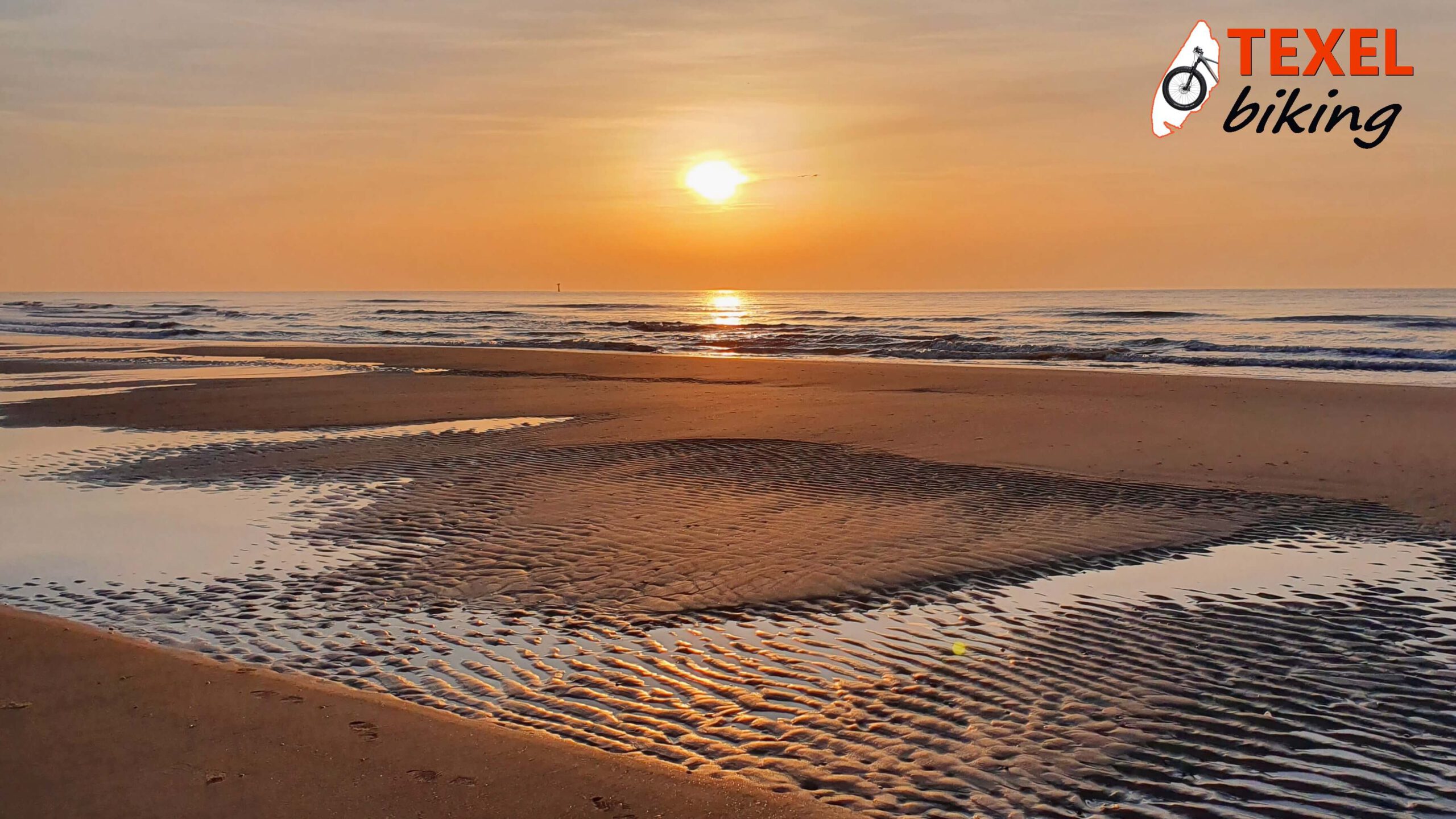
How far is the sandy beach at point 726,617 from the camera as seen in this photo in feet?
16.2

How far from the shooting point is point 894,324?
66.2 m

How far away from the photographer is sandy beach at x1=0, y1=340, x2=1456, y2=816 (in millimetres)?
4930

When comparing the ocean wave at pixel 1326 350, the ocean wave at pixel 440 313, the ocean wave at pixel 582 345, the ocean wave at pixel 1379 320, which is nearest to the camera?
the ocean wave at pixel 1326 350

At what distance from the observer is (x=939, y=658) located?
21.5ft

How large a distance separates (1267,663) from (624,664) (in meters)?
3.83

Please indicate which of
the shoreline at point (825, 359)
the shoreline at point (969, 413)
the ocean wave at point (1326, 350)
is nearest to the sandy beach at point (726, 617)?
the shoreline at point (969, 413)

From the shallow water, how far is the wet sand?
270 mm

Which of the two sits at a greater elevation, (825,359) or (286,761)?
(825,359)

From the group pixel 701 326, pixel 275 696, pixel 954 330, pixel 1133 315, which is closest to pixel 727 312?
pixel 701 326

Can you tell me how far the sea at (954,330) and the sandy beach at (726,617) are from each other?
17.5m

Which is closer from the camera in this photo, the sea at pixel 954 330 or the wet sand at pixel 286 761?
the wet sand at pixel 286 761

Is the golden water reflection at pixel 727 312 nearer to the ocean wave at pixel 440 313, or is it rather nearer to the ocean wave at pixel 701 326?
the ocean wave at pixel 701 326

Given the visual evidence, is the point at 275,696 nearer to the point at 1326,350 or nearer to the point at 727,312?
the point at 1326,350

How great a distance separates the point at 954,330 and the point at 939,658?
175 feet
